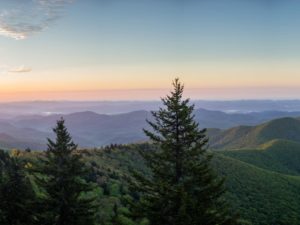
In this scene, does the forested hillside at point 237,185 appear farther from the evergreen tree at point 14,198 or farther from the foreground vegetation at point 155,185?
the foreground vegetation at point 155,185

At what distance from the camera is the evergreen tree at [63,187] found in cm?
2272

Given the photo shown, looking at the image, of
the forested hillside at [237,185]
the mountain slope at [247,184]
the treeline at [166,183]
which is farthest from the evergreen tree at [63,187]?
the mountain slope at [247,184]

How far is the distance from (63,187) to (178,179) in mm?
7257

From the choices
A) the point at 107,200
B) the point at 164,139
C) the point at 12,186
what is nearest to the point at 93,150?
the point at 107,200

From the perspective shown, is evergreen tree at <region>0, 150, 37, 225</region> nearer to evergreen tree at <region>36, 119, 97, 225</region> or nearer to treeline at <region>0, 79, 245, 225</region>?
treeline at <region>0, 79, 245, 225</region>

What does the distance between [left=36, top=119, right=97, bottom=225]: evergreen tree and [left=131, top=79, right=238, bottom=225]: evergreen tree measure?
4.10m

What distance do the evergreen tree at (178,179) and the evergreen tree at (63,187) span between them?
162 inches

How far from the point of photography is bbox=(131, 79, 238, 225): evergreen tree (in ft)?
64.4

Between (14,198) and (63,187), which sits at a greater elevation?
(63,187)

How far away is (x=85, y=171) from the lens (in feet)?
78.5

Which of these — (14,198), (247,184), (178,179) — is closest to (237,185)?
(247,184)

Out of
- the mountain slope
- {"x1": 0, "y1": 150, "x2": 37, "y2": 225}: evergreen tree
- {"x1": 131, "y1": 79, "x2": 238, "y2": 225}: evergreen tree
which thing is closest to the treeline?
{"x1": 131, "y1": 79, "x2": 238, "y2": 225}: evergreen tree

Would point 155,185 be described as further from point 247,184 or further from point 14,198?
point 247,184

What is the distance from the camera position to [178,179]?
21078mm
